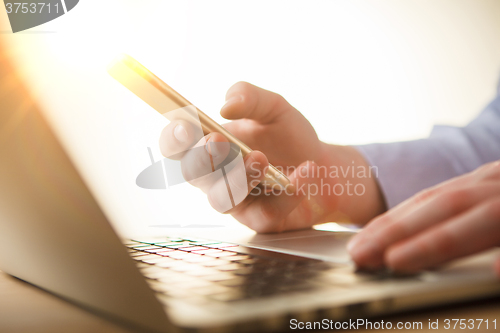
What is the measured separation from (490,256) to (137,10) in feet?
4.11

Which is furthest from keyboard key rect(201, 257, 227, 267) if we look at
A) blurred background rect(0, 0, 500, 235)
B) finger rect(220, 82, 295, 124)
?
blurred background rect(0, 0, 500, 235)

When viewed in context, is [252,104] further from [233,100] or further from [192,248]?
[192,248]

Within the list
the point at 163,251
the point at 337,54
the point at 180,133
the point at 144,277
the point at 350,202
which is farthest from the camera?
the point at 337,54

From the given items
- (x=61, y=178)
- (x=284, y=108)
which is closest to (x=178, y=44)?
(x=284, y=108)

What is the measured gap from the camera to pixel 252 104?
493 millimetres

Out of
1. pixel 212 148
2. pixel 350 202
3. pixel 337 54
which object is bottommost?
pixel 350 202

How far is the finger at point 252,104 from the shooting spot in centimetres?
47

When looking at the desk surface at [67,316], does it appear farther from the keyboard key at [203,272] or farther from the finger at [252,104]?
the finger at [252,104]

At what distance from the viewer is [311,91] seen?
5.43 feet

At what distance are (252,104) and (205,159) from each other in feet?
0.40

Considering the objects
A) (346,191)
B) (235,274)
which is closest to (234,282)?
(235,274)

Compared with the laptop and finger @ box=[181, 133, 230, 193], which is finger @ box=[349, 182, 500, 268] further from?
finger @ box=[181, 133, 230, 193]

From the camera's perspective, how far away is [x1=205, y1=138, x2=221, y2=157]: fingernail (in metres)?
0.36

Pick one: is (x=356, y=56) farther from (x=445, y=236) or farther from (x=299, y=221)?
(x=445, y=236)
